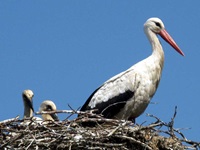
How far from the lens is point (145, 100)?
1503 centimetres

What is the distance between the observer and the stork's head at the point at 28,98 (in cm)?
1529

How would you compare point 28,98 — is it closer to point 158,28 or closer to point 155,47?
point 155,47

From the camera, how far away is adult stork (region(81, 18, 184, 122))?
49.2 feet

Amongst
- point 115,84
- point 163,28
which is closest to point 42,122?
point 115,84

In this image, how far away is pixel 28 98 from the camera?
606 inches

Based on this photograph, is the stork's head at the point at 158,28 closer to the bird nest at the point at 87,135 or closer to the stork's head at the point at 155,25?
the stork's head at the point at 155,25

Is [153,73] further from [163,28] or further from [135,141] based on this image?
[135,141]

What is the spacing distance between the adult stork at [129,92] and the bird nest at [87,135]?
1.46 metres

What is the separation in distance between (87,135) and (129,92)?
2.36m

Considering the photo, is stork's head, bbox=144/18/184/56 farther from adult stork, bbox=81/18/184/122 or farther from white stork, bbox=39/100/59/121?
white stork, bbox=39/100/59/121

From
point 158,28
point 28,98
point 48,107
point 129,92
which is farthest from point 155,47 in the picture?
point 28,98

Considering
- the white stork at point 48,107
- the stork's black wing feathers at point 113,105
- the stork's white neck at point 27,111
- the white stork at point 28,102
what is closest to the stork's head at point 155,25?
the stork's black wing feathers at point 113,105

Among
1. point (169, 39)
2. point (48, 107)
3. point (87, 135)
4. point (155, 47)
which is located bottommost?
point (87, 135)

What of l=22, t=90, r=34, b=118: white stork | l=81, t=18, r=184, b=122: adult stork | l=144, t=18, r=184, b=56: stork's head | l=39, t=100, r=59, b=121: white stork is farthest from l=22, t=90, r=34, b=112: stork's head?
l=144, t=18, r=184, b=56: stork's head
